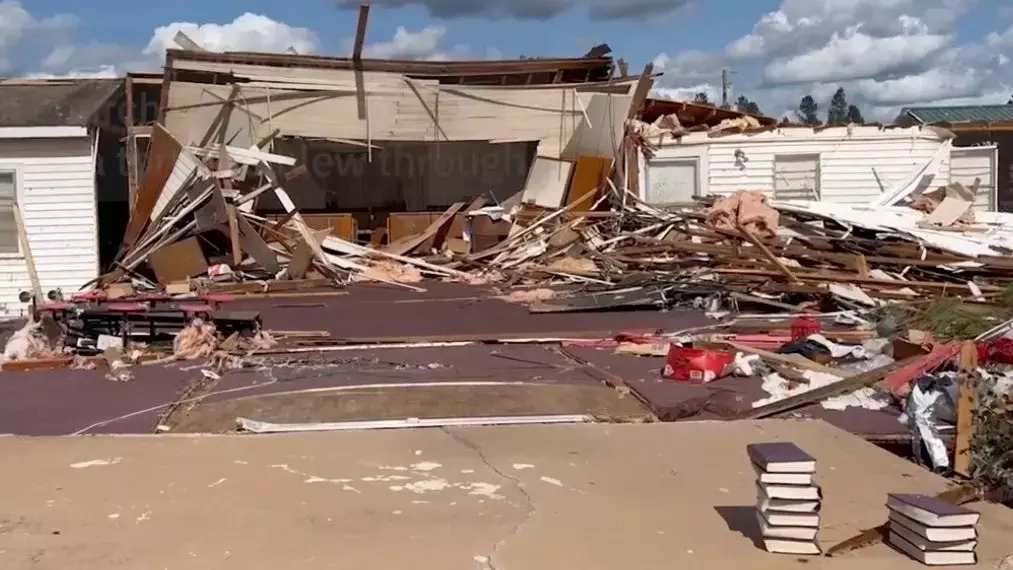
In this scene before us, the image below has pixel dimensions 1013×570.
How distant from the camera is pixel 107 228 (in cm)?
1844

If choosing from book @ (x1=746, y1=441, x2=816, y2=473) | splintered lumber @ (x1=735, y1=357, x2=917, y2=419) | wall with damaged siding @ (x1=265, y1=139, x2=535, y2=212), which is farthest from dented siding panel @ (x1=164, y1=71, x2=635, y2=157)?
book @ (x1=746, y1=441, x2=816, y2=473)

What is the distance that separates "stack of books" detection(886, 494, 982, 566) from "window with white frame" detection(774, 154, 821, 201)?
1575 cm

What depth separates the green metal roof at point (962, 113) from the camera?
1246 inches

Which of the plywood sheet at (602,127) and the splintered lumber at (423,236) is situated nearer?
the splintered lumber at (423,236)

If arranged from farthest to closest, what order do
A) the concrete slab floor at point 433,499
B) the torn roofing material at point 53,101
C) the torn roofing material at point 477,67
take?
the torn roofing material at point 477,67, the torn roofing material at point 53,101, the concrete slab floor at point 433,499

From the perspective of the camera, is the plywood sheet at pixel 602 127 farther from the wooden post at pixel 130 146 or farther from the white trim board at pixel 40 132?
the white trim board at pixel 40 132

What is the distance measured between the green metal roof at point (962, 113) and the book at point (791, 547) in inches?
1155

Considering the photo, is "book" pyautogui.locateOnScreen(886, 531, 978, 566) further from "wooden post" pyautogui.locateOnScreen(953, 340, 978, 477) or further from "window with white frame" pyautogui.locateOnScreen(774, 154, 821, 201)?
"window with white frame" pyautogui.locateOnScreen(774, 154, 821, 201)

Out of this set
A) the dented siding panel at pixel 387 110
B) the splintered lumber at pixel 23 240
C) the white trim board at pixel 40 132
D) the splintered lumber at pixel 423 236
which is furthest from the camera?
the dented siding panel at pixel 387 110

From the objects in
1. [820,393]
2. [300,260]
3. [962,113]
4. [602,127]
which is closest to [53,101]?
[300,260]

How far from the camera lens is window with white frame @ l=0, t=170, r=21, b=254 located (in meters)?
15.5

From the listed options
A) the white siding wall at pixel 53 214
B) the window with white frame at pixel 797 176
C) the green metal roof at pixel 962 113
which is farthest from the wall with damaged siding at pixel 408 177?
the green metal roof at pixel 962 113

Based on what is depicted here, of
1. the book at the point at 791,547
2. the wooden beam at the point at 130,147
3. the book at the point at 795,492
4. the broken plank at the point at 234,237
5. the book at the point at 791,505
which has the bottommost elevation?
the book at the point at 791,547

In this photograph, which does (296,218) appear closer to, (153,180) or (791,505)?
(153,180)
